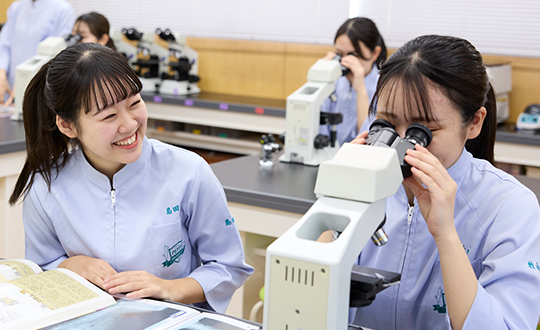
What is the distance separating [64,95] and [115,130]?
145 millimetres

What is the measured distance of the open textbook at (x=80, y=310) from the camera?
38.7 inches

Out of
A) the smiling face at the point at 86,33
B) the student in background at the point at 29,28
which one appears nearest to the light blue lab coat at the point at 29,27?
the student in background at the point at 29,28

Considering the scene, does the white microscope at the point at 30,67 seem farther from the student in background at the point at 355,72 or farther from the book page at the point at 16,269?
the book page at the point at 16,269

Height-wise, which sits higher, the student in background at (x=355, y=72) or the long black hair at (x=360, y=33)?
the long black hair at (x=360, y=33)

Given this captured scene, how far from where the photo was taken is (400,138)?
0.85m

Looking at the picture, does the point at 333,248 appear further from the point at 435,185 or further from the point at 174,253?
the point at 174,253

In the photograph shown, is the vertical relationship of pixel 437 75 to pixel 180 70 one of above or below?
above

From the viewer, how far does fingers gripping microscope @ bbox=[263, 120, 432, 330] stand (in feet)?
2.19

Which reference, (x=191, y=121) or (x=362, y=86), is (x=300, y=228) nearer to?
(x=362, y=86)

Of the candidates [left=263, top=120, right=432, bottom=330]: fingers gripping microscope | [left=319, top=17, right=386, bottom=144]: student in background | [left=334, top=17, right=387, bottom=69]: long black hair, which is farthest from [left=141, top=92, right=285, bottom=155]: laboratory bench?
[left=263, top=120, right=432, bottom=330]: fingers gripping microscope

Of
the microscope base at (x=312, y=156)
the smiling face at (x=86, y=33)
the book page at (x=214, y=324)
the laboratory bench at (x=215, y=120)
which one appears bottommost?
the laboratory bench at (x=215, y=120)

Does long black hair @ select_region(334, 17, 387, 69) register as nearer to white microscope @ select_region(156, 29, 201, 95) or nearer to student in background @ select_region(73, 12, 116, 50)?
student in background @ select_region(73, 12, 116, 50)

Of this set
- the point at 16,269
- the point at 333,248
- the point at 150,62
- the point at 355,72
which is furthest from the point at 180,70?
the point at 333,248

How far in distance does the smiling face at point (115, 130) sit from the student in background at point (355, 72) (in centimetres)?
156
